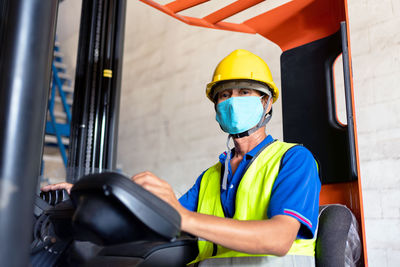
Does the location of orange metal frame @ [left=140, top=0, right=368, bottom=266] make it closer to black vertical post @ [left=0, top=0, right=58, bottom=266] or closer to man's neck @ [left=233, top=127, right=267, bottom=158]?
man's neck @ [left=233, top=127, right=267, bottom=158]

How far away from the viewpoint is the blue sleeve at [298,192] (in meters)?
1.36

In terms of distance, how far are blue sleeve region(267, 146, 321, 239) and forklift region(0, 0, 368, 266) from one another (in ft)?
0.42

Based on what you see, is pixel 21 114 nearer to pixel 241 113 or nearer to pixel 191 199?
pixel 241 113

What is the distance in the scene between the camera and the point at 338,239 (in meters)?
1.45

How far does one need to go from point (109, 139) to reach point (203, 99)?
1.64 meters

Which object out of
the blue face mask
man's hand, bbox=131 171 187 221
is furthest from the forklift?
the blue face mask

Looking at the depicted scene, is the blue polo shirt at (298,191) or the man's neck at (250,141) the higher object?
the man's neck at (250,141)

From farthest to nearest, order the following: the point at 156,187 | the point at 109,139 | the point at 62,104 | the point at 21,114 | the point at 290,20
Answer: the point at 62,104
the point at 109,139
the point at 290,20
the point at 156,187
the point at 21,114

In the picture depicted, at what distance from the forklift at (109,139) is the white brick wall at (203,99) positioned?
1155 mm

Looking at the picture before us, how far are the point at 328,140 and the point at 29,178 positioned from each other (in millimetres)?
1502

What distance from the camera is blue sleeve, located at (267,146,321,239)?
4.46 feet

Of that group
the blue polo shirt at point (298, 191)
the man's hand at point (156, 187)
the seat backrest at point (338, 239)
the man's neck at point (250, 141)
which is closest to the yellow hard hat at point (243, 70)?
the man's neck at point (250, 141)

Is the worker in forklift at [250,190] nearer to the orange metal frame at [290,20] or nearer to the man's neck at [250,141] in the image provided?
the man's neck at [250,141]

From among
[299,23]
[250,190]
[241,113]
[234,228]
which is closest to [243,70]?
[241,113]
